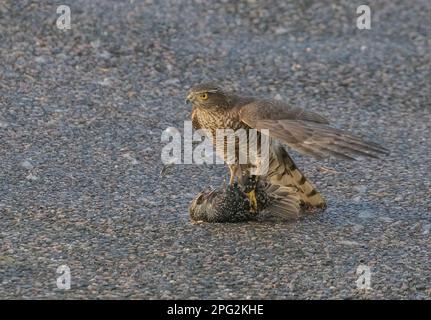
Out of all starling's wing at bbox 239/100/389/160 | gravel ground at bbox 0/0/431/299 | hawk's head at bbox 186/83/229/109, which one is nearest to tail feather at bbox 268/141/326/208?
gravel ground at bbox 0/0/431/299

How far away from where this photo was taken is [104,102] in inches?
387

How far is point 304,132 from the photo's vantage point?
7.02 m

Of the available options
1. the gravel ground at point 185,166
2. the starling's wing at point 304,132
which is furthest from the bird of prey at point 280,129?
the gravel ground at point 185,166

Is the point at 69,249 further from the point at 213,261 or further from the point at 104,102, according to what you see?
the point at 104,102

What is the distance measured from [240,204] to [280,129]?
0.67 metres

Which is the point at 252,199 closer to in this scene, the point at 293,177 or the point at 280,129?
the point at 293,177

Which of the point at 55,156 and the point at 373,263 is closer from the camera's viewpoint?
the point at 373,263

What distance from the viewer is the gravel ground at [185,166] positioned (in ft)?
21.8

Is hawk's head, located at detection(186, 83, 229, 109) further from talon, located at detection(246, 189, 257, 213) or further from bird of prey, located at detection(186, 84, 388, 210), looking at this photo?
talon, located at detection(246, 189, 257, 213)

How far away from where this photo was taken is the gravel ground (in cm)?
664

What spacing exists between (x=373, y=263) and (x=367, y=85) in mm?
4010

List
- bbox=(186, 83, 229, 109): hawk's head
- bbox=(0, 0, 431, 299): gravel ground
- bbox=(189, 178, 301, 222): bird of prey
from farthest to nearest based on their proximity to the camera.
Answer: bbox=(186, 83, 229, 109): hawk's head
bbox=(189, 178, 301, 222): bird of prey
bbox=(0, 0, 431, 299): gravel ground

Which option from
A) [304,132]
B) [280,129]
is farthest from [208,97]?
[304,132]

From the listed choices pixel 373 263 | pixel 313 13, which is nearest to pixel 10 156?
pixel 373 263
